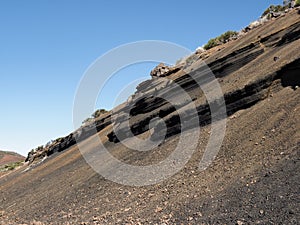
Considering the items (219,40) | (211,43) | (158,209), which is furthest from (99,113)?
(158,209)

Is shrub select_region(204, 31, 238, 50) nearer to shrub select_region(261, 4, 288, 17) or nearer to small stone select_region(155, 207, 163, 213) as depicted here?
shrub select_region(261, 4, 288, 17)

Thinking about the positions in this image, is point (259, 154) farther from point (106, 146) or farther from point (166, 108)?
point (106, 146)

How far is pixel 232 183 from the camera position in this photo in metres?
10.1

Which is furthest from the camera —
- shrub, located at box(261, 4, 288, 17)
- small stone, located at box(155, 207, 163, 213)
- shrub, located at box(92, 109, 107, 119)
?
shrub, located at box(92, 109, 107, 119)

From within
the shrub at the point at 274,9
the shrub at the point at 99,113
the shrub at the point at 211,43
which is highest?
the shrub at the point at 274,9

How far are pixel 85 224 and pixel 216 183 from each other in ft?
15.3

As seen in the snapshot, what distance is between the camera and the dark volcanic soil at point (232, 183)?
8.74 meters

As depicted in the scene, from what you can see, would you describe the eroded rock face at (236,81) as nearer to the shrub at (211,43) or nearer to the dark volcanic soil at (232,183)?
the dark volcanic soil at (232,183)

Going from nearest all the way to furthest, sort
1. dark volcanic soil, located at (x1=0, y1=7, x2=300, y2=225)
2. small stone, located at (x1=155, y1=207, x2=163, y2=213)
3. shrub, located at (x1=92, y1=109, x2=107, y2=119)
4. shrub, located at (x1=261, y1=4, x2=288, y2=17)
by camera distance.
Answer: dark volcanic soil, located at (x1=0, y1=7, x2=300, y2=225), small stone, located at (x1=155, y1=207, x2=163, y2=213), shrub, located at (x1=261, y1=4, x2=288, y2=17), shrub, located at (x1=92, y1=109, x2=107, y2=119)

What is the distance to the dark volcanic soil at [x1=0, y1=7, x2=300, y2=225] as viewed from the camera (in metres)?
8.74

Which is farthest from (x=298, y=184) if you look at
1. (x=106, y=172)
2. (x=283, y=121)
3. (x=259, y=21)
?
(x=259, y=21)

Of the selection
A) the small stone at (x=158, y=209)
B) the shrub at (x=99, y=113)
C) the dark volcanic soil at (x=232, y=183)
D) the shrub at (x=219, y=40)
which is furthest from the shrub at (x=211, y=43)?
the small stone at (x=158, y=209)

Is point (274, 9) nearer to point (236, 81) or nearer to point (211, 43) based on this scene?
point (211, 43)

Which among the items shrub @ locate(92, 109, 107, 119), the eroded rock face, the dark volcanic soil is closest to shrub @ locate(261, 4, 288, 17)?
the eroded rock face
